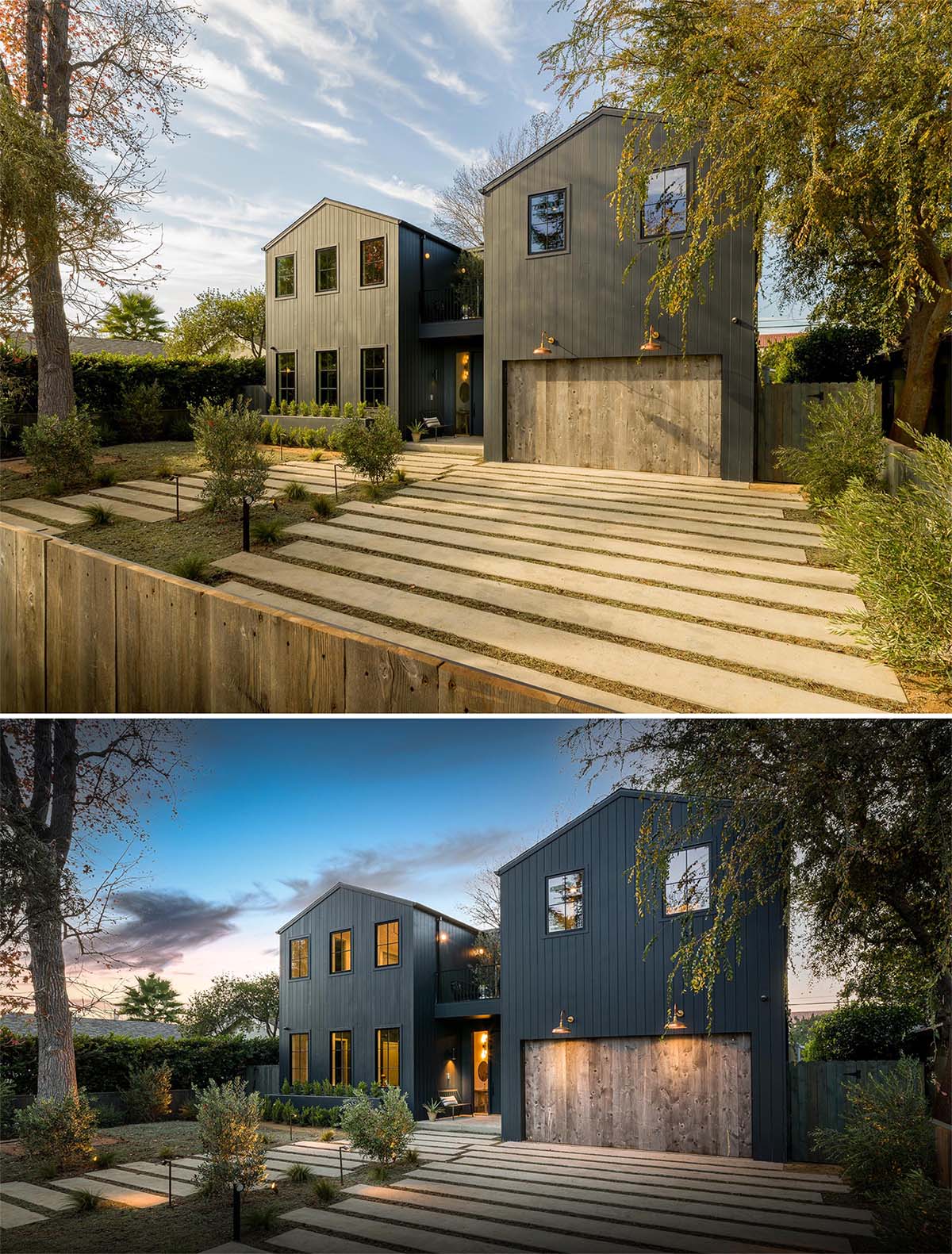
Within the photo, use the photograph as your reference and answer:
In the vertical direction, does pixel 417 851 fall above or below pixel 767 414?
below

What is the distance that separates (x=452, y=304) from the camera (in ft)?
13.9

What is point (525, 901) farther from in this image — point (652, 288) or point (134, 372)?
point (652, 288)

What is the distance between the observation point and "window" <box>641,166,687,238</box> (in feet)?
13.9

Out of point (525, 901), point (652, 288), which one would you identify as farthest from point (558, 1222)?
point (652, 288)

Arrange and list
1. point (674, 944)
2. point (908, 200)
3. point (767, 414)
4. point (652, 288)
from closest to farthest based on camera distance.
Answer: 1. point (908, 200)
2. point (674, 944)
3. point (652, 288)
4. point (767, 414)

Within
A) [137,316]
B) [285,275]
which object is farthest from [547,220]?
[137,316]

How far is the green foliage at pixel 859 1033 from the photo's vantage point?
481 cm

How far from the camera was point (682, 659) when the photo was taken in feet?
8.20

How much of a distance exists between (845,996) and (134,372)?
14.8 ft

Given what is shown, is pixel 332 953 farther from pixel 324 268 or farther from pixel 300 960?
pixel 324 268

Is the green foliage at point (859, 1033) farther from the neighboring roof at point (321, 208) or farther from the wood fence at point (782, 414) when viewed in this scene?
the neighboring roof at point (321, 208)

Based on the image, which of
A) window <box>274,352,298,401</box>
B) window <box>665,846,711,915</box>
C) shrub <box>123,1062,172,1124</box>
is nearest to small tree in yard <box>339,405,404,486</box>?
window <box>274,352,298,401</box>

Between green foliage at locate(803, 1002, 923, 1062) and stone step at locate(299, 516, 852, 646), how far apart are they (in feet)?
11.3

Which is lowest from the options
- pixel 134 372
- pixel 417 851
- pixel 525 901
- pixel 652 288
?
pixel 525 901
